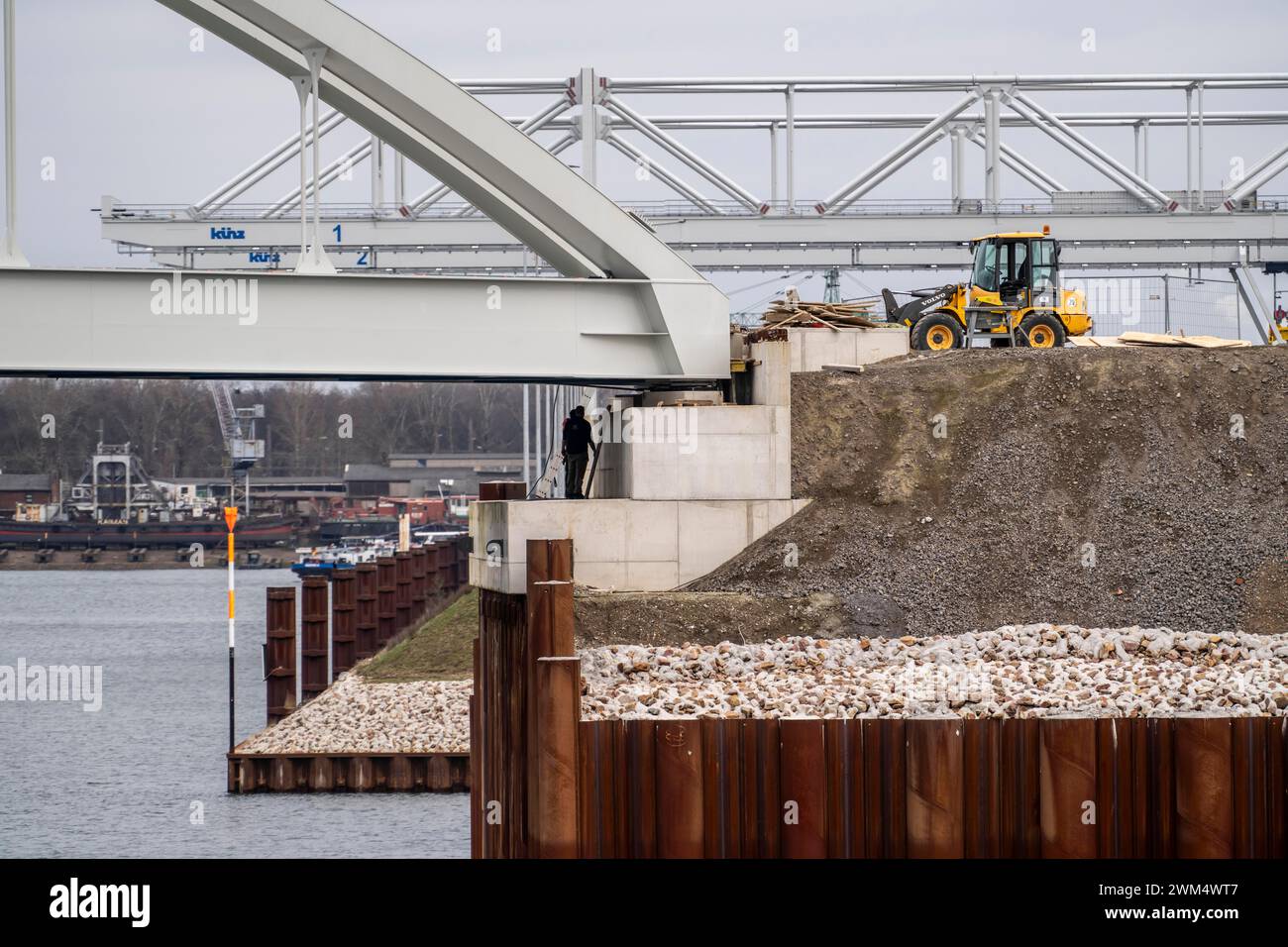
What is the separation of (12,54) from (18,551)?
6177 inches

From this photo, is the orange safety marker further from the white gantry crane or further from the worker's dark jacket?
the white gantry crane

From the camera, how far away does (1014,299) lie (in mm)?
33719

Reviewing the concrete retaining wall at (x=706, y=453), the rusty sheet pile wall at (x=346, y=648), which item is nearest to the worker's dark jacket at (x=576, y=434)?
the concrete retaining wall at (x=706, y=453)

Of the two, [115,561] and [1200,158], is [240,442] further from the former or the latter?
[1200,158]

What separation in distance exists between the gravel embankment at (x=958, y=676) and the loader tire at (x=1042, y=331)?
12.2 meters

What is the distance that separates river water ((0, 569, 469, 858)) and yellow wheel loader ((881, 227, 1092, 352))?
1552 cm

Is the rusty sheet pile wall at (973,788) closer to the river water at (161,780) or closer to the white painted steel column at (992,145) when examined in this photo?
the river water at (161,780)

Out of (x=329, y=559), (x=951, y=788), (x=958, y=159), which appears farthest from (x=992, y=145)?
(x=329, y=559)

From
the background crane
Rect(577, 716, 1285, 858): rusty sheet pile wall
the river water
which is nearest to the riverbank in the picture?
the background crane

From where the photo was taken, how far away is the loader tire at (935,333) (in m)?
31.8

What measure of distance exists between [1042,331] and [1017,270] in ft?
5.87
